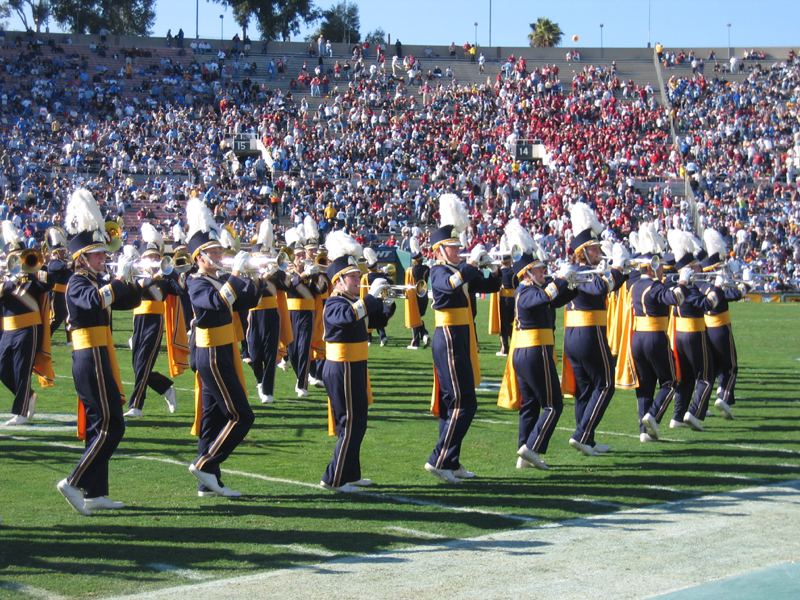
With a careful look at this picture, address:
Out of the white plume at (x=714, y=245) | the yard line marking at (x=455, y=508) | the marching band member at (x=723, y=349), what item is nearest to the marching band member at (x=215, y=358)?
the yard line marking at (x=455, y=508)

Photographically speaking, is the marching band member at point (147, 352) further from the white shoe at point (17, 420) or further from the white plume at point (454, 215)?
the white plume at point (454, 215)

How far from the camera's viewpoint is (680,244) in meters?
10.3

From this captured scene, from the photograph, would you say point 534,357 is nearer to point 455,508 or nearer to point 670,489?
point 670,489

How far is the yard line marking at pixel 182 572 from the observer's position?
17.0 ft

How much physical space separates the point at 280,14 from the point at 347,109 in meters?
19.6

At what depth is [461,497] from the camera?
701 cm

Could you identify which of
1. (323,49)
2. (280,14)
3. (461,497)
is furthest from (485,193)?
(461,497)

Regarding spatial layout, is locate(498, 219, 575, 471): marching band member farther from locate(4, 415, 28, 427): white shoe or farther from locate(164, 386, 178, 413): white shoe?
locate(4, 415, 28, 427): white shoe

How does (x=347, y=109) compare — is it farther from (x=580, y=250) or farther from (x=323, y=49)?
(x=580, y=250)

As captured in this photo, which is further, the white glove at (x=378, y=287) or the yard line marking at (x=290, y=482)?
the white glove at (x=378, y=287)

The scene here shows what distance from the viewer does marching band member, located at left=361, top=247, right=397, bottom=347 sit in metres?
7.39

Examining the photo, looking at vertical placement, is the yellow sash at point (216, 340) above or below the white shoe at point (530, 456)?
above

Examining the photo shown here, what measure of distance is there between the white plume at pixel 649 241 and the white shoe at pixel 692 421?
167cm

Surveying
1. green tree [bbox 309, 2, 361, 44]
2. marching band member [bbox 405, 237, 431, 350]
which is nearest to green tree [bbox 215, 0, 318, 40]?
green tree [bbox 309, 2, 361, 44]
